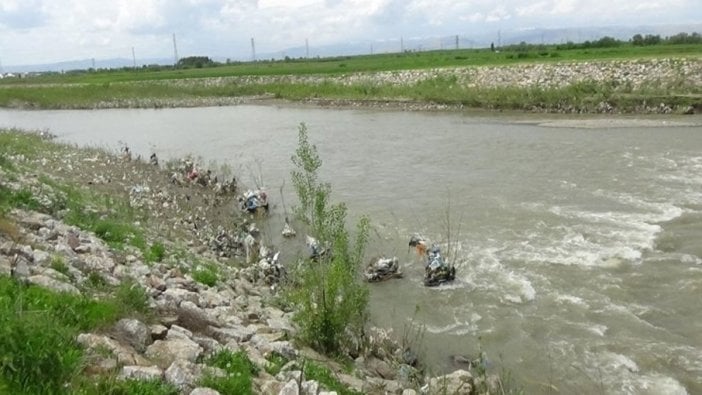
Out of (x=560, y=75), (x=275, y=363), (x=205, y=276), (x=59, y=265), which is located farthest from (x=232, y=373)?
(x=560, y=75)

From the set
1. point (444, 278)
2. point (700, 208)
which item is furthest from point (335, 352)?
point (700, 208)

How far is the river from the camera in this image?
1125 centimetres

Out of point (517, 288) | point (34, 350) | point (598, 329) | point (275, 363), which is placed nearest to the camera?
point (34, 350)

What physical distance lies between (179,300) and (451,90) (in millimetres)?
47692

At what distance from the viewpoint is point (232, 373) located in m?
7.14

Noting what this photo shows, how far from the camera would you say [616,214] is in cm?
1912

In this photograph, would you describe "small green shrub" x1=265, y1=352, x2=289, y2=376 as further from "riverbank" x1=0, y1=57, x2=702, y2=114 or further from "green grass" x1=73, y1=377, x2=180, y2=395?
"riverbank" x1=0, y1=57, x2=702, y2=114

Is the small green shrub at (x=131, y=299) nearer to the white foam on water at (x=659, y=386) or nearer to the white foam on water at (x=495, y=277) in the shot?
the white foam on water at (x=659, y=386)

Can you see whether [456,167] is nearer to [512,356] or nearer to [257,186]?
[257,186]

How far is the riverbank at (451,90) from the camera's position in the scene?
45000mm

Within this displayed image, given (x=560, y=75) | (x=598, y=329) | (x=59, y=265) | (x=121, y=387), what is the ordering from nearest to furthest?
(x=121, y=387) < (x=59, y=265) < (x=598, y=329) < (x=560, y=75)

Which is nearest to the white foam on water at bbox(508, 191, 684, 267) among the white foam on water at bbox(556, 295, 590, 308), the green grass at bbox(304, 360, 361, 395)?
the white foam on water at bbox(556, 295, 590, 308)

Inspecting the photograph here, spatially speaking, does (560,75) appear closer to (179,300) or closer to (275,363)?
(179,300)

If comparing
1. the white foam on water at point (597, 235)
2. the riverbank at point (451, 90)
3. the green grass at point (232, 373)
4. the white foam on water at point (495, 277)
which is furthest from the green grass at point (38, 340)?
the riverbank at point (451, 90)
